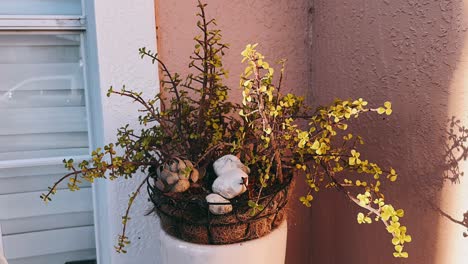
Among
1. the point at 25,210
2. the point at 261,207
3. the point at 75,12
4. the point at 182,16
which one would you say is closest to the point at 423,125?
the point at 261,207

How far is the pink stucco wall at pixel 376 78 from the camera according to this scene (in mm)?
821

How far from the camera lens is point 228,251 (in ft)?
2.70

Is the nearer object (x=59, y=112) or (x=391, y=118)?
(x=391, y=118)

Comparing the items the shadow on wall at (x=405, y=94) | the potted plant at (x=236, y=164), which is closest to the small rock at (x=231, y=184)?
the potted plant at (x=236, y=164)

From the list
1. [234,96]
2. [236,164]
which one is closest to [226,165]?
[236,164]

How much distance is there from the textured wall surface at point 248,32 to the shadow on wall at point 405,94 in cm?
7

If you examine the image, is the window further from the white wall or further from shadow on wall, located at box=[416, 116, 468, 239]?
shadow on wall, located at box=[416, 116, 468, 239]

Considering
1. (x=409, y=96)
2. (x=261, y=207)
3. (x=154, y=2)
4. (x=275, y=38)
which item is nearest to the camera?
(x=261, y=207)

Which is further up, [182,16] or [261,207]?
[182,16]

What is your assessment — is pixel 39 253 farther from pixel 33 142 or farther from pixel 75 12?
pixel 75 12

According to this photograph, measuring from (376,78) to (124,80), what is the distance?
1.95 ft

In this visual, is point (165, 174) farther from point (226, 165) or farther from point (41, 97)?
point (41, 97)

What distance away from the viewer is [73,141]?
124 cm

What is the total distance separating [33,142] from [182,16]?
0.54 m
